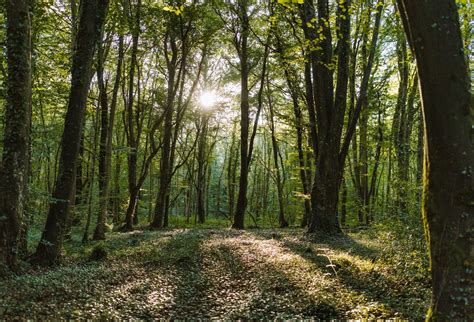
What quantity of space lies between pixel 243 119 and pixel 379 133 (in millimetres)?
12155

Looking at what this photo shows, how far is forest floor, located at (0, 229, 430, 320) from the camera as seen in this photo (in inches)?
236

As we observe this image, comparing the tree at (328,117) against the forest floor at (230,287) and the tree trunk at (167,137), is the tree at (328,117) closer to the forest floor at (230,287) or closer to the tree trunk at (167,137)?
the forest floor at (230,287)

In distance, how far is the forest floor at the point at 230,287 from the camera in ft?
19.7

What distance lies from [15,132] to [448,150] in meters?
8.04

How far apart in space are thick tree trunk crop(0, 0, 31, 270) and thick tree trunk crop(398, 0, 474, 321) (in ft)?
24.8

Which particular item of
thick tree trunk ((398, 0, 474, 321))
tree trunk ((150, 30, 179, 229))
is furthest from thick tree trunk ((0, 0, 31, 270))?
tree trunk ((150, 30, 179, 229))

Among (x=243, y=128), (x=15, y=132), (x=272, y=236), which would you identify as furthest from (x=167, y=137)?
(x=15, y=132)

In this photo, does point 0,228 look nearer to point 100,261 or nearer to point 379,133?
point 100,261

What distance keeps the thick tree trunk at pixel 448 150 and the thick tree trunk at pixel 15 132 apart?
24.8ft

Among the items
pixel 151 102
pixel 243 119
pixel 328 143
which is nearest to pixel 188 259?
pixel 328 143

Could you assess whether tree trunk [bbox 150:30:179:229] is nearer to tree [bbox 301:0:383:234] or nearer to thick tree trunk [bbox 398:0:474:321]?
tree [bbox 301:0:383:234]

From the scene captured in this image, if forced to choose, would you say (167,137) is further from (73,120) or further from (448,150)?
(448,150)

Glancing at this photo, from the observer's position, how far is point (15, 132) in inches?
303

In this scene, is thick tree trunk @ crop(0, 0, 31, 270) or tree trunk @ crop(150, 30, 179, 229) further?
tree trunk @ crop(150, 30, 179, 229)
